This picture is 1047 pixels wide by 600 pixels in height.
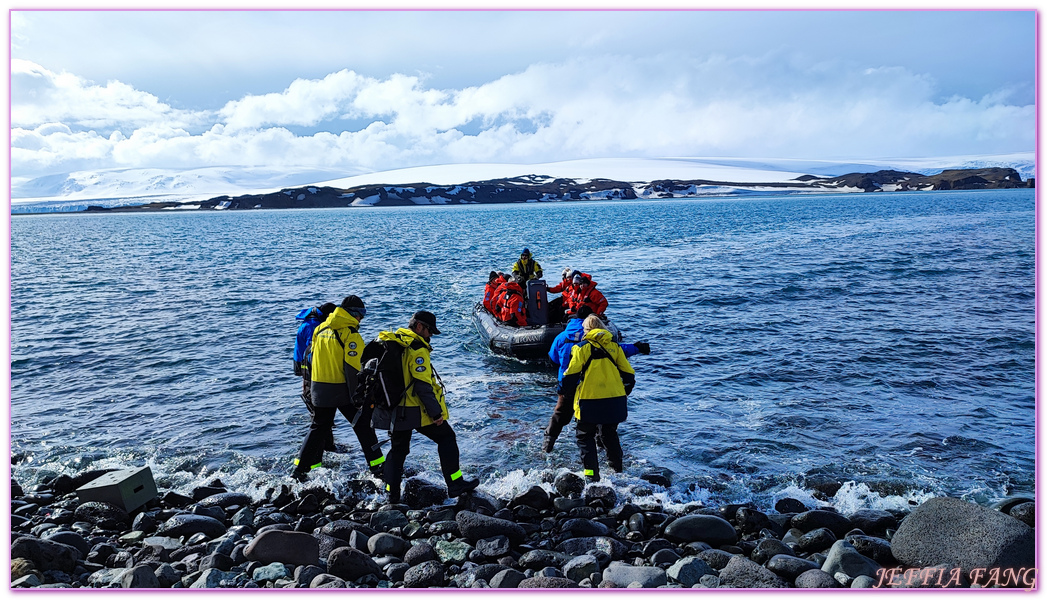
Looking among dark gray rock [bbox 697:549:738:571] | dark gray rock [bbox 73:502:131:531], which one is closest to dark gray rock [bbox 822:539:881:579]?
dark gray rock [bbox 697:549:738:571]

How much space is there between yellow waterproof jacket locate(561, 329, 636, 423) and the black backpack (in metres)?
1.66

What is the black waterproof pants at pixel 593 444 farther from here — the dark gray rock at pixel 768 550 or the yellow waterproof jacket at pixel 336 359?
the yellow waterproof jacket at pixel 336 359

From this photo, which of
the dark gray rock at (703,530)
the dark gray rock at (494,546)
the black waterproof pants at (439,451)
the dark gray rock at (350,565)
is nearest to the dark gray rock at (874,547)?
the dark gray rock at (703,530)

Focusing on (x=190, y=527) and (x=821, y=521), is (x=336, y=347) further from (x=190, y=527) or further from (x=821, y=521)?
(x=821, y=521)

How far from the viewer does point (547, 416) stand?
10547mm

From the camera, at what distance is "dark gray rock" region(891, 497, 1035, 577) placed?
17.8ft

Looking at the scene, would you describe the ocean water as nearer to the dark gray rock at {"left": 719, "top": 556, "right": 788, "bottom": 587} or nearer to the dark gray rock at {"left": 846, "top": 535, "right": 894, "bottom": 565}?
the dark gray rock at {"left": 846, "top": 535, "right": 894, "bottom": 565}

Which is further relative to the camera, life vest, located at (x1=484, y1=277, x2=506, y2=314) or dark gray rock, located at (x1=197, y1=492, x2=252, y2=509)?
life vest, located at (x1=484, y1=277, x2=506, y2=314)

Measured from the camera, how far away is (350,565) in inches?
212

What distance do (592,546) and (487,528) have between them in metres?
0.91

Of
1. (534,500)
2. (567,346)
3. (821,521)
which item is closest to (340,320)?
(567,346)

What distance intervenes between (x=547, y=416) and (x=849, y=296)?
14.2 meters

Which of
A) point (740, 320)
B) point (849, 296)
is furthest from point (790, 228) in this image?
point (740, 320)

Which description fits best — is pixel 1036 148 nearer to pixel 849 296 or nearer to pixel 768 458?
pixel 768 458
